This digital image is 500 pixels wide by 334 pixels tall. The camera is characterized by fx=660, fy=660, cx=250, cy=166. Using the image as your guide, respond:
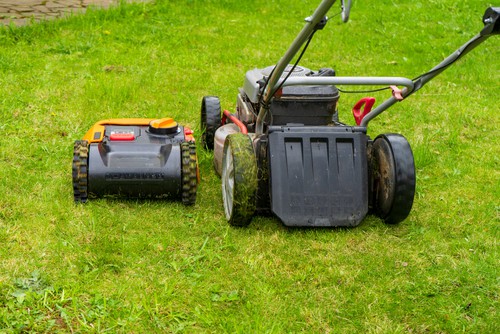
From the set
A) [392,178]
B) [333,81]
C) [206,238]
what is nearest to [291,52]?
[333,81]

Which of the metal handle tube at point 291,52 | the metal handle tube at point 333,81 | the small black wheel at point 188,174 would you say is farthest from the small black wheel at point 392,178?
the small black wheel at point 188,174

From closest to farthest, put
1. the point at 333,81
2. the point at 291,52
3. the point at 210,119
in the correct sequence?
the point at 291,52
the point at 333,81
the point at 210,119

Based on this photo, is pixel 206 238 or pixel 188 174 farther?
pixel 188 174

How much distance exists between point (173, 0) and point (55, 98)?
3.26 m

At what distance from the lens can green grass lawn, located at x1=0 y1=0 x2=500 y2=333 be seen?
256 cm

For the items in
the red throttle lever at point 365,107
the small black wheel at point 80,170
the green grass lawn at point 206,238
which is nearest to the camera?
the green grass lawn at point 206,238

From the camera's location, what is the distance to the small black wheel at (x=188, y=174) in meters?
3.25

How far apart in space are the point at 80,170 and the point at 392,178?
1486 mm

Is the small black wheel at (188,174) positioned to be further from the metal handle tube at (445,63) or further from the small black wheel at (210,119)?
the metal handle tube at (445,63)

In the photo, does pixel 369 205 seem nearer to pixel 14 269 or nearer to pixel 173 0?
pixel 14 269

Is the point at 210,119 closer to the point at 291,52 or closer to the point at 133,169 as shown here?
the point at 133,169

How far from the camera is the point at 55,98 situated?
4.76m

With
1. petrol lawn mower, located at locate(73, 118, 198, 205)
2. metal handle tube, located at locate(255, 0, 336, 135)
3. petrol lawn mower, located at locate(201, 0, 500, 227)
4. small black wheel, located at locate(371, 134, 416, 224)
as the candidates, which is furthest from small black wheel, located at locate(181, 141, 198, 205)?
small black wheel, located at locate(371, 134, 416, 224)

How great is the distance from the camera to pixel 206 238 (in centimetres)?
307
